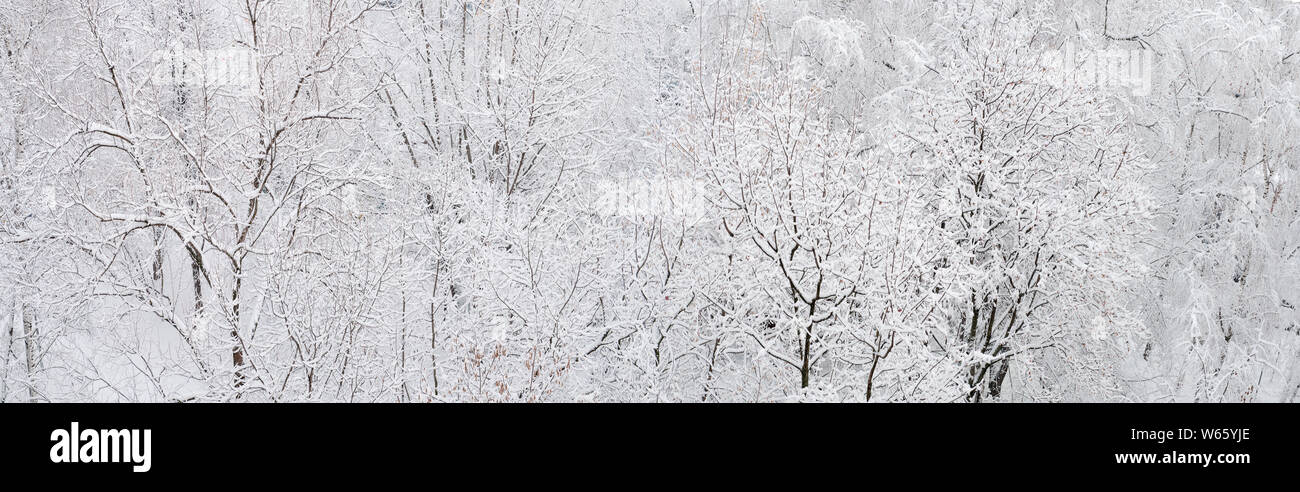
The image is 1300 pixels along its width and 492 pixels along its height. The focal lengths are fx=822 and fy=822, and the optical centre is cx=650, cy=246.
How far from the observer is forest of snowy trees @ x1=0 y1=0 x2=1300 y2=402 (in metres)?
9.67

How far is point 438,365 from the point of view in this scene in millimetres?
10383

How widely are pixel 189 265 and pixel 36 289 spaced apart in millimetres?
3451

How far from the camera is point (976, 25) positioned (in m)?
12.5

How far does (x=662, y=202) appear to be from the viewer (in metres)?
11.6

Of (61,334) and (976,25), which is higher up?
(976,25)

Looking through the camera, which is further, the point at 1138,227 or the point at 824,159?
the point at 1138,227

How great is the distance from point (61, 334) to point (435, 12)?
27.8 ft

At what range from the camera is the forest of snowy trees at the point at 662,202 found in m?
9.67

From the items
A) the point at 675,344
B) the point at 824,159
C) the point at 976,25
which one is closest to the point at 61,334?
the point at 675,344

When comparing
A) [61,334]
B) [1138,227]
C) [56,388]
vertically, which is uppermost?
[1138,227]
